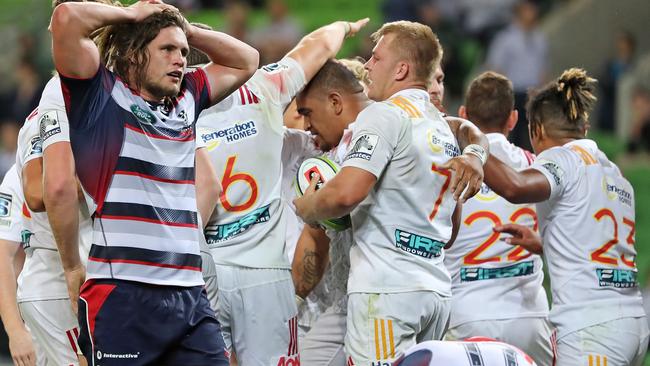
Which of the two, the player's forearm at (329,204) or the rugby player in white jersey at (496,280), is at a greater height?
the player's forearm at (329,204)

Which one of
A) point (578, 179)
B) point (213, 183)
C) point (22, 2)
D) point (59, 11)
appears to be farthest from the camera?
point (22, 2)

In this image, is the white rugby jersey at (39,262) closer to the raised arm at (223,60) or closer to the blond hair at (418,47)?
the raised arm at (223,60)

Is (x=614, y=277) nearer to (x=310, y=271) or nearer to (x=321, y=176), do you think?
(x=310, y=271)

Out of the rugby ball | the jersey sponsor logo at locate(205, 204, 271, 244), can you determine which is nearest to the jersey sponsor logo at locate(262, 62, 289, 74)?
the rugby ball

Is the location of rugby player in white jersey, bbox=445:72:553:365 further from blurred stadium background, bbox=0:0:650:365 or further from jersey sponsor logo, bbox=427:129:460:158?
blurred stadium background, bbox=0:0:650:365

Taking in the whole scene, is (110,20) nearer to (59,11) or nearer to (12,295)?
(59,11)

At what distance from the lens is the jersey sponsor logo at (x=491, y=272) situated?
6.55 metres

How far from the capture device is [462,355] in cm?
352

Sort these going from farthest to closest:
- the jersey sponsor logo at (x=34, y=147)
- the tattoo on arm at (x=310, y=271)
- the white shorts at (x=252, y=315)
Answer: the tattoo on arm at (x=310, y=271), the white shorts at (x=252, y=315), the jersey sponsor logo at (x=34, y=147)

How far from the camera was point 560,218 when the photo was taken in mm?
6160

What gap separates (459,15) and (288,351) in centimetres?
924

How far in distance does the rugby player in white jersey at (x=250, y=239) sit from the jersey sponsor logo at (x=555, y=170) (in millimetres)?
1567

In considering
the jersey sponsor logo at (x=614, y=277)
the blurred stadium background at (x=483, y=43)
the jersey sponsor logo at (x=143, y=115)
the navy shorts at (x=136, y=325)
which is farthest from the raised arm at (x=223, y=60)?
the blurred stadium background at (x=483, y=43)

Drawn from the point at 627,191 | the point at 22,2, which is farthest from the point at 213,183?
the point at 22,2
